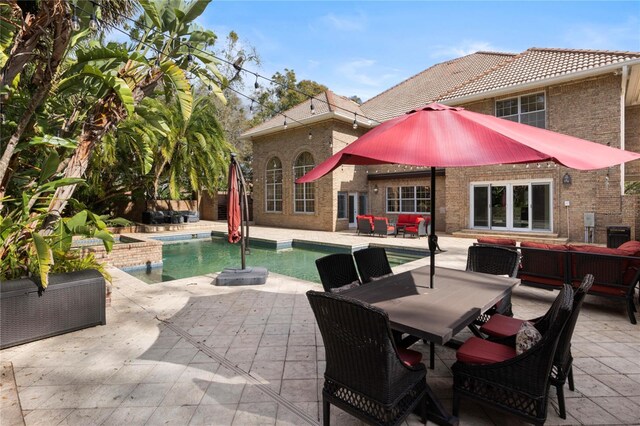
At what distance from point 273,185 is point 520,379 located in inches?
741

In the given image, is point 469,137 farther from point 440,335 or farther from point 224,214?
point 224,214

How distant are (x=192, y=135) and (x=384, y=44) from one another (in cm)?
1111

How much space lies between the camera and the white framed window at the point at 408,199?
16.3 metres

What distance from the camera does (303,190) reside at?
1842 centimetres

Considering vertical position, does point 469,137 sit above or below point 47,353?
above

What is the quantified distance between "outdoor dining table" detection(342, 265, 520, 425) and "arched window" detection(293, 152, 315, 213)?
47.3 feet

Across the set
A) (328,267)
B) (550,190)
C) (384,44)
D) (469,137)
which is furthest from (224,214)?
(469,137)

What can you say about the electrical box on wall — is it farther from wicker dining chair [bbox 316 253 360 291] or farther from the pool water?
wicker dining chair [bbox 316 253 360 291]

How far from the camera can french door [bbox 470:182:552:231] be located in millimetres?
12531

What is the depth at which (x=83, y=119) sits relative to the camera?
16.8ft

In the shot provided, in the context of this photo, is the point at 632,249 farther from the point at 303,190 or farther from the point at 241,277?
the point at 303,190

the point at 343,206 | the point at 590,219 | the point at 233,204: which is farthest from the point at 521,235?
the point at 233,204

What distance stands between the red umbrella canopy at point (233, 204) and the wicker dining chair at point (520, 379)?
16.2 feet

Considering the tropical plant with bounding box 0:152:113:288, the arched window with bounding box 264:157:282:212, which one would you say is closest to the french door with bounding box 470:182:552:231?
the arched window with bounding box 264:157:282:212
